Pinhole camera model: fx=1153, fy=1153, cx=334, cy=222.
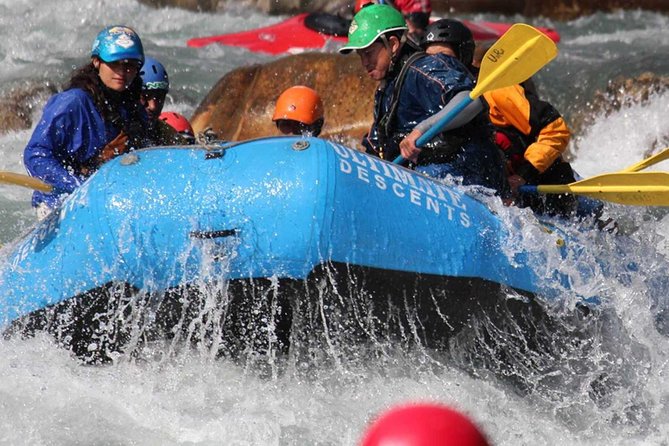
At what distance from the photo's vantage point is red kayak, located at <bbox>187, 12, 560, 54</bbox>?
12.3m

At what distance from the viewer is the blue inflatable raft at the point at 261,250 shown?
13.6ft

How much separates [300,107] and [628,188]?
173 cm

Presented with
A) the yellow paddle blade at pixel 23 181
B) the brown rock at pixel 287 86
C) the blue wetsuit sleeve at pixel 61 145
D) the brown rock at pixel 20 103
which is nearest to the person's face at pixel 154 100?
the blue wetsuit sleeve at pixel 61 145

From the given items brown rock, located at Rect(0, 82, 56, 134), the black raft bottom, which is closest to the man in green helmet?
the black raft bottom

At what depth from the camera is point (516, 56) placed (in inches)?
199

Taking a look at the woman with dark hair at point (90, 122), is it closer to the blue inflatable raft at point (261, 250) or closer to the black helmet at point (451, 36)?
the blue inflatable raft at point (261, 250)

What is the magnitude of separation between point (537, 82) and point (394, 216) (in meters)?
7.11

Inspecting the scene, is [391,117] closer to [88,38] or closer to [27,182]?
[27,182]

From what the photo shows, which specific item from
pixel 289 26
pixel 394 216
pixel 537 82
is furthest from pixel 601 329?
pixel 289 26

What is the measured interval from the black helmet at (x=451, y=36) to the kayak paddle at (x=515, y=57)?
172 mm

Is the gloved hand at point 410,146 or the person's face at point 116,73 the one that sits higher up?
the person's face at point 116,73

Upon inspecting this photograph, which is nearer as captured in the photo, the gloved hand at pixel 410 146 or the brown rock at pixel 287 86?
the gloved hand at pixel 410 146

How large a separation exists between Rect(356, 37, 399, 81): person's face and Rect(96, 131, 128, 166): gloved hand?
1135 millimetres

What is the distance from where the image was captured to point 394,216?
4234 millimetres
